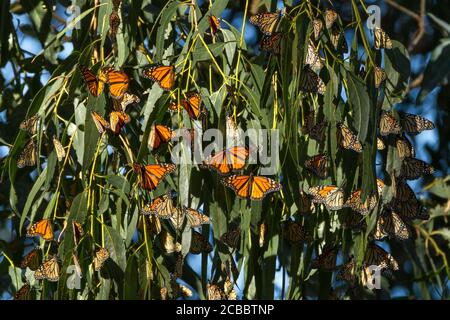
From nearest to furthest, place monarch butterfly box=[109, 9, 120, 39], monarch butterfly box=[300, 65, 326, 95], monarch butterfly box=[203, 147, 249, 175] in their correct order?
1. monarch butterfly box=[203, 147, 249, 175]
2. monarch butterfly box=[300, 65, 326, 95]
3. monarch butterfly box=[109, 9, 120, 39]

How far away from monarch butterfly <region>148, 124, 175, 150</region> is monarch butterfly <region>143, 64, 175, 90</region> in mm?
65

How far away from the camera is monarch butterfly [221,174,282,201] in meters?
1.51

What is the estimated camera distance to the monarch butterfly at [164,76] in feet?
5.03

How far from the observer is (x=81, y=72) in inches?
63.2

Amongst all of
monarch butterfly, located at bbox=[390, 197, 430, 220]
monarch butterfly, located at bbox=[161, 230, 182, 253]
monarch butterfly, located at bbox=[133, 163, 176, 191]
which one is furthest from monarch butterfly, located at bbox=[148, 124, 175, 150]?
monarch butterfly, located at bbox=[390, 197, 430, 220]

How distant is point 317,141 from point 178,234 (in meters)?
0.28

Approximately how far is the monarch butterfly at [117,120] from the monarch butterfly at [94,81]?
0.05m

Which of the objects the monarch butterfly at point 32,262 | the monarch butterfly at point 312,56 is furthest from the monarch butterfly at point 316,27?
the monarch butterfly at point 32,262

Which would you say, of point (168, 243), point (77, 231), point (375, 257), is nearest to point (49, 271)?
point (77, 231)

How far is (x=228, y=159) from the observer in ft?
4.82

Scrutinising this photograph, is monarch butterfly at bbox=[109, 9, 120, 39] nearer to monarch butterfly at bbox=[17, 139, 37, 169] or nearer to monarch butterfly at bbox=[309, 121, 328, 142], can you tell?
monarch butterfly at bbox=[17, 139, 37, 169]

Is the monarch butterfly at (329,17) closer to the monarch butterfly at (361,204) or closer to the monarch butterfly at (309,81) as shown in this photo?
the monarch butterfly at (309,81)
